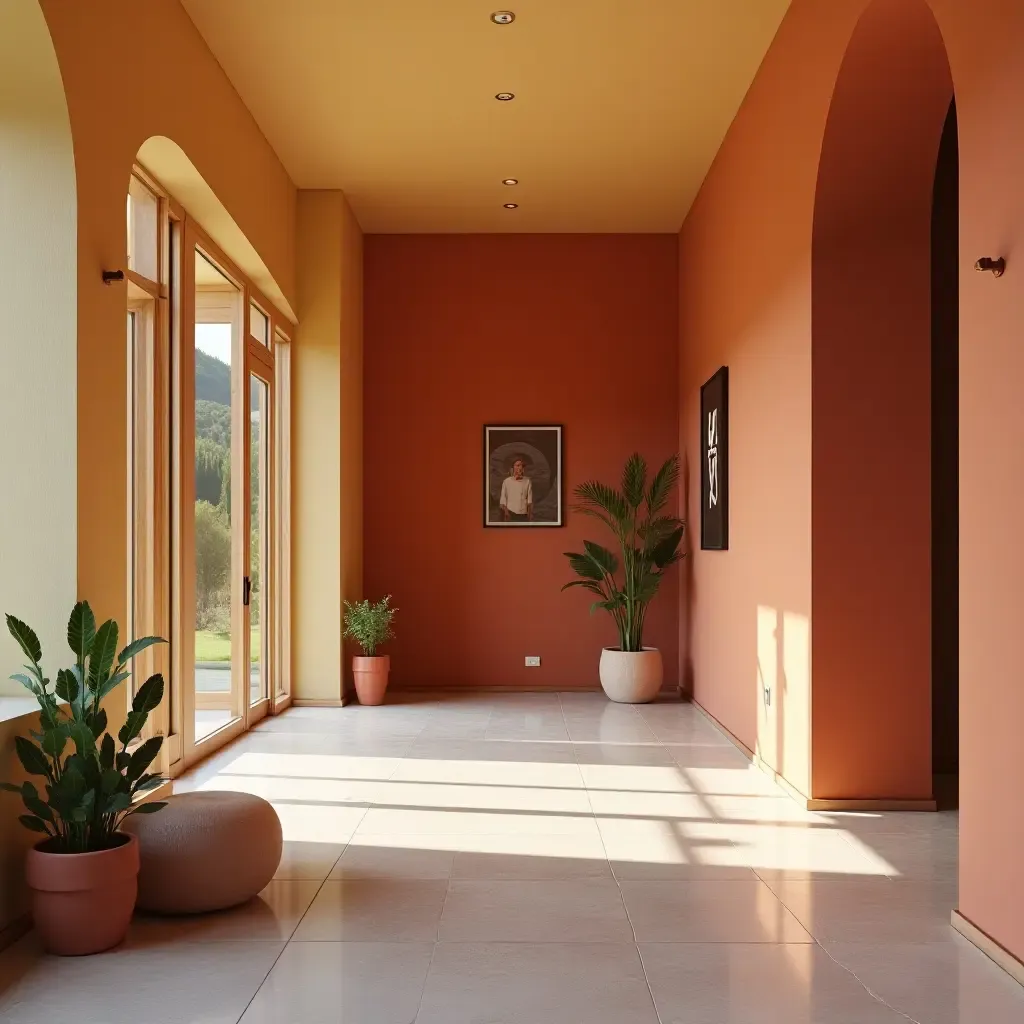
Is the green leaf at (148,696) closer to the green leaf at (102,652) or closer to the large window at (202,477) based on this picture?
the green leaf at (102,652)

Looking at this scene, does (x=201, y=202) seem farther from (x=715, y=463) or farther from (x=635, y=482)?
(x=635, y=482)

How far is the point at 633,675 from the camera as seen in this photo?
8289 mm

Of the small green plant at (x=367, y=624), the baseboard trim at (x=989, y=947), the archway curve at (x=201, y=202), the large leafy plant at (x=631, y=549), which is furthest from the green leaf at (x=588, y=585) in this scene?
the baseboard trim at (x=989, y=947)

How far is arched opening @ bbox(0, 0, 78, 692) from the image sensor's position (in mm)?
3594

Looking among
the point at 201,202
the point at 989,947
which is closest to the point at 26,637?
the point at 989,947

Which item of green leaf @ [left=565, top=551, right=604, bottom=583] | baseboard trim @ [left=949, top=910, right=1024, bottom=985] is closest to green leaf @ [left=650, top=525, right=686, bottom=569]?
green leaf @ [left=565, top=551, right=604, bottom=583]

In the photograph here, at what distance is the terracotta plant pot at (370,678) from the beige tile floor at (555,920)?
2401 millimetres

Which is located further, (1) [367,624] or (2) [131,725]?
(1) [367,624]

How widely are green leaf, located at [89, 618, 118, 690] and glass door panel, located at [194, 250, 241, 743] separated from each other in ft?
8.50

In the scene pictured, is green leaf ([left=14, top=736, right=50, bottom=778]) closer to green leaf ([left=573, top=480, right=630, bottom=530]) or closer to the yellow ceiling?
the yellow ceiling

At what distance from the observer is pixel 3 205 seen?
3.62m

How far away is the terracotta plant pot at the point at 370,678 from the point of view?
8156 mm

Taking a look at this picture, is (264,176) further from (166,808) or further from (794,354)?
(166,808)

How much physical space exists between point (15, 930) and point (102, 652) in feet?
2.82
